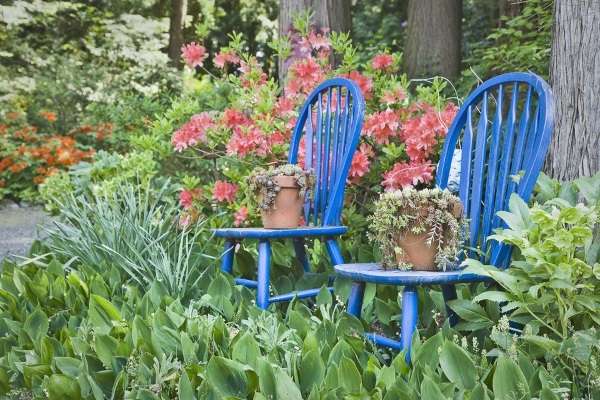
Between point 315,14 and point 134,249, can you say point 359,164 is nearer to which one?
point 134,249

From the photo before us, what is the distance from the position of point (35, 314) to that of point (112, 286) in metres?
0.50

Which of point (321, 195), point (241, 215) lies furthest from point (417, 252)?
point (241, 215)

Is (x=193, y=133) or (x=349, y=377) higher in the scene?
(x=193, y=133)

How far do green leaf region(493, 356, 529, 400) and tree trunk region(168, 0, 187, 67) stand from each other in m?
12.3

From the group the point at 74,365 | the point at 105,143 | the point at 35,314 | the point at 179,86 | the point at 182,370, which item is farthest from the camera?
the point at 179,86

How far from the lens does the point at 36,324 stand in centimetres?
→ 271

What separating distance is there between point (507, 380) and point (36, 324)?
5.24ft

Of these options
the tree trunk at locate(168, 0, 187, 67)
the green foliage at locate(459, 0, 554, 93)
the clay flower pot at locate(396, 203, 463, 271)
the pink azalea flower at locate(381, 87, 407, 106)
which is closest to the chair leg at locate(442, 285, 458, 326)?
the clay flower pot at locate(396, 203, 463, 271)

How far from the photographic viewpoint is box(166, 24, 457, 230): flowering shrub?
3650 millimetres

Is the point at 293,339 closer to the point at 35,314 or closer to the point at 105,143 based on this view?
the point at 35,314

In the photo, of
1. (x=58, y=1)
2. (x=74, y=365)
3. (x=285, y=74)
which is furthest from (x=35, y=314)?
(x=58, y=1)

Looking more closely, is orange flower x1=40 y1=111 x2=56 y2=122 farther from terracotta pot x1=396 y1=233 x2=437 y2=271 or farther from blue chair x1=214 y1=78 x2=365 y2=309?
terracotta pot x1=396 y1=233 x2=437 y2=271

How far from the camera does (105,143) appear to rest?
1044cm

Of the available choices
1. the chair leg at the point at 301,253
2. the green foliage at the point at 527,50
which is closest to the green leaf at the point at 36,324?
the chair leg at the point at 301,253
